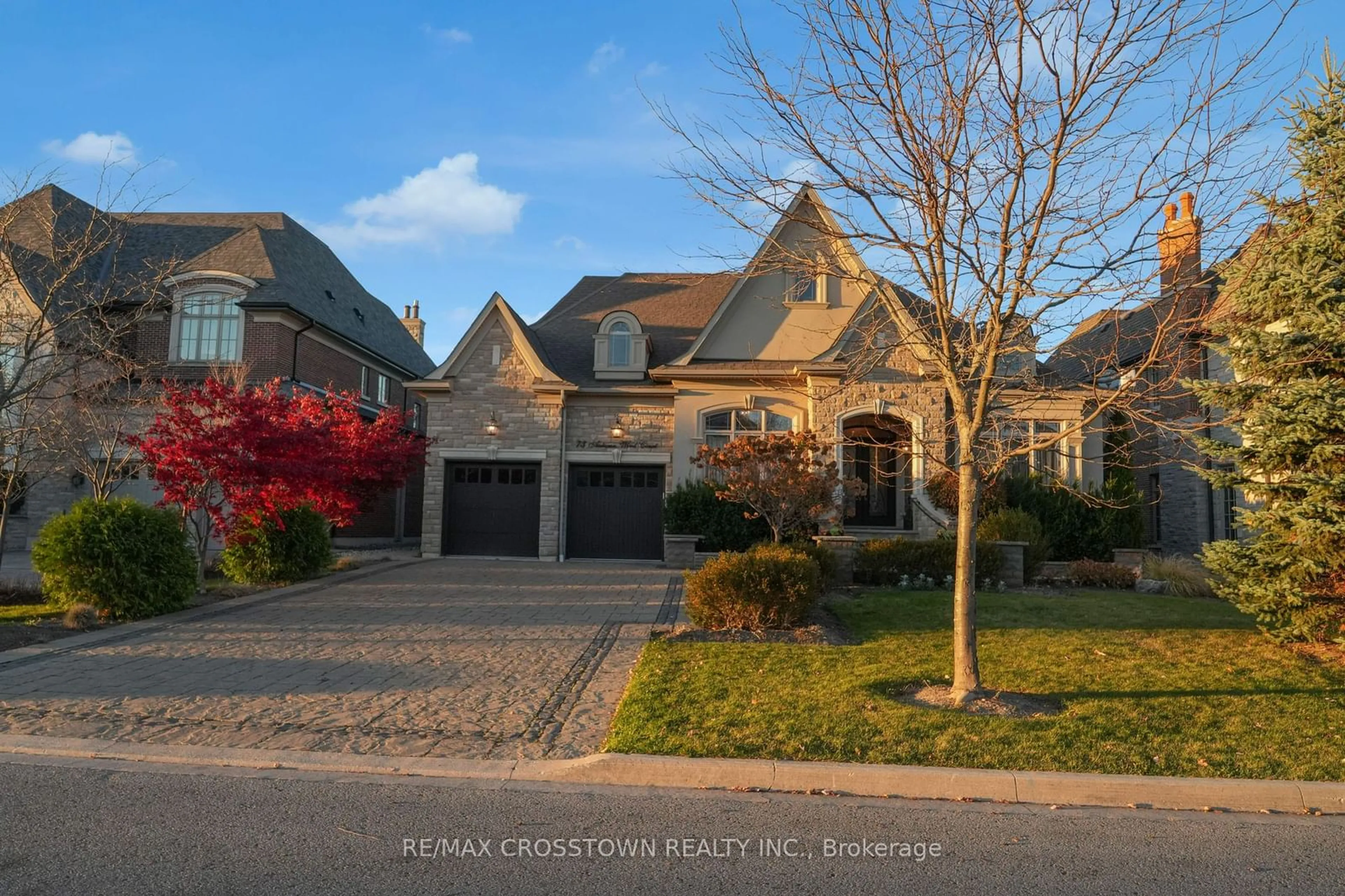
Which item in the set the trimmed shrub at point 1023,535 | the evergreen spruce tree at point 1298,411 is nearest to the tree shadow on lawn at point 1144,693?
the evergreen spruce tree at point 1298,411

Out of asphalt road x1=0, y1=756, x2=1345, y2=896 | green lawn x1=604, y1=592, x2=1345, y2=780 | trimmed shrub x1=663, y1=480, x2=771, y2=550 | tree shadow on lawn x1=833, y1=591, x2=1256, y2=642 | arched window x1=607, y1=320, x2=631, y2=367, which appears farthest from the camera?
arched window x1=607, y1=320, x2=631, y2=367

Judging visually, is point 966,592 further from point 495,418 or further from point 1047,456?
point 1047,456

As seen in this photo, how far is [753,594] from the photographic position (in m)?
10.1

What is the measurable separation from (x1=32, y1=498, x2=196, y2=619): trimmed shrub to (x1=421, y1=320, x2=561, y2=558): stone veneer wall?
9.38 meters

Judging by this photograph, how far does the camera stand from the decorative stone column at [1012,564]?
1427 cm

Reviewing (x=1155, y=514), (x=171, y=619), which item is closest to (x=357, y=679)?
(x=171, y=619)

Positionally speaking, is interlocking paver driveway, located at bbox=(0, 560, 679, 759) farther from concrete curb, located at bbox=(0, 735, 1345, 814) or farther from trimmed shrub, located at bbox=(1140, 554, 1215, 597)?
trimmed shrub, located at bbox=(1140, 554, 1215, 597)

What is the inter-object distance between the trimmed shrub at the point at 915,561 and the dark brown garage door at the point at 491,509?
8846mm

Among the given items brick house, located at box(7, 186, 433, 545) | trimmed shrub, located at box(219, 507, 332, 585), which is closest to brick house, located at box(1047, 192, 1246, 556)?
trimmed shrub, located at box(219, 507, 332, 585)

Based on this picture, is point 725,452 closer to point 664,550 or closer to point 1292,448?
point 664,550

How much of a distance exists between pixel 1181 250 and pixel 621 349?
15025 millimetres

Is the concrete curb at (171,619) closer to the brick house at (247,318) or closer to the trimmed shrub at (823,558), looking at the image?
the brick house at (247,318)

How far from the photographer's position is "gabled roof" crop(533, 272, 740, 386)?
851 inches

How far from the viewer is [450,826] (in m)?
4.63
